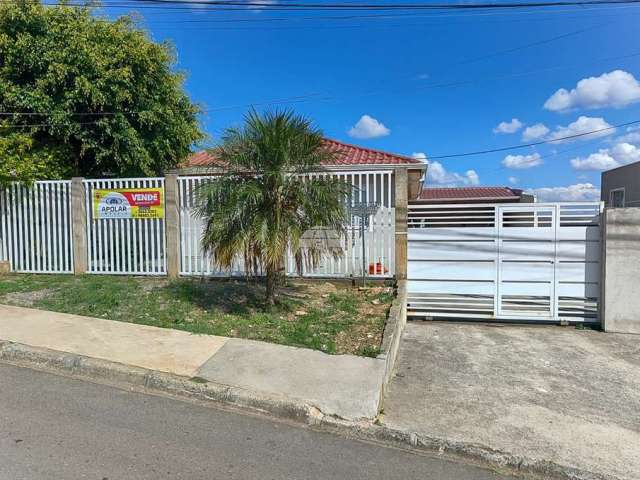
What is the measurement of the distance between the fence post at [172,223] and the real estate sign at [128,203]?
0.17 m

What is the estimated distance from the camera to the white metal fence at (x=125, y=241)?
10.2 meters

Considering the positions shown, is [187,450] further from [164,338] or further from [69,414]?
[164,338]

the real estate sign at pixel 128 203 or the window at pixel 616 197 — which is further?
the window at pixel 616 197

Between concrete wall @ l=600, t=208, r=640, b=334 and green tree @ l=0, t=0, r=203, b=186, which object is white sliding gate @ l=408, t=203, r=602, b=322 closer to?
concrete wall @ l=600, t=208, r=640, b=334

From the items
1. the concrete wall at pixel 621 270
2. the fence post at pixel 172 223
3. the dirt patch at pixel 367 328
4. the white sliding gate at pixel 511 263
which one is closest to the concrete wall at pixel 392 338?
the dirt patch at pixel 367 328

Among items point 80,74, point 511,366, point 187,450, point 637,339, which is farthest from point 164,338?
point 80,74

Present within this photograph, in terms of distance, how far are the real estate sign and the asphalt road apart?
19.5 feet

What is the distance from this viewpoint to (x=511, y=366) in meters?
5.97

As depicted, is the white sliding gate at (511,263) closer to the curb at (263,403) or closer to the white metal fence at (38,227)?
the curb at (263,403)

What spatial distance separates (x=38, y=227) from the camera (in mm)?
10781

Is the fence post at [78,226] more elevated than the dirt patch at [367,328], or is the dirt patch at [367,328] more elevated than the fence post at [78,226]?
the fence post at [78,226]

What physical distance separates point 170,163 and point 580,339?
11911 mm

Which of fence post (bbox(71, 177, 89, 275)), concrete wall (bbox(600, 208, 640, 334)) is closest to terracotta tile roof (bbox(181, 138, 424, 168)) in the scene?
fence post (bbox(71, 177, 89, 275))

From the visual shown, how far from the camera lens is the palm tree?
6.69 meters
